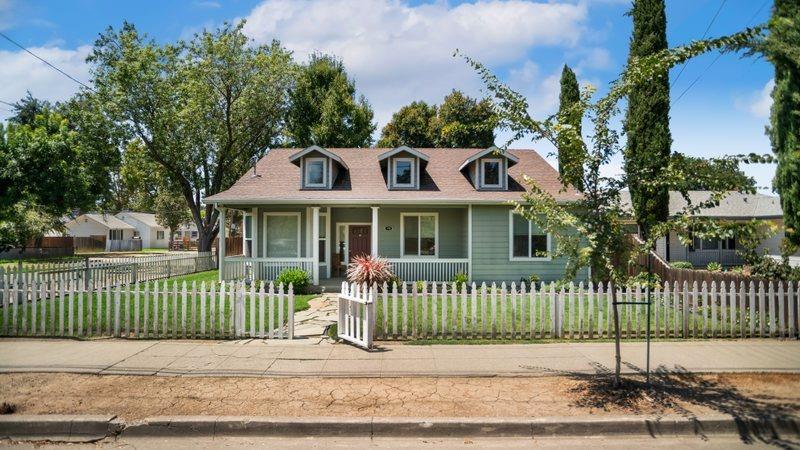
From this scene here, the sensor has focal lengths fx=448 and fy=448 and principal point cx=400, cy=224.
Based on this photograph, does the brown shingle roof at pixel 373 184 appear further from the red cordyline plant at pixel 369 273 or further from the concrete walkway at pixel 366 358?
the concrete walkway at pixel 366 358

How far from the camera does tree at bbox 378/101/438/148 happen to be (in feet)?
129

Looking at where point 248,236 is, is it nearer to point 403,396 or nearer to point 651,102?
point 403,396

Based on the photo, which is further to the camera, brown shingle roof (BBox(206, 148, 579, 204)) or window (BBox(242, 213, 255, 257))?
window (BBox(242, 213, 255, 257))

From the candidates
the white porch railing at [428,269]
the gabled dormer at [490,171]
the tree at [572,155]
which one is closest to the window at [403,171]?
the gabled dormer at [490,171]

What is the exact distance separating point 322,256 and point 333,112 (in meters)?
18.7

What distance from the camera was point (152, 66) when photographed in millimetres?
29016

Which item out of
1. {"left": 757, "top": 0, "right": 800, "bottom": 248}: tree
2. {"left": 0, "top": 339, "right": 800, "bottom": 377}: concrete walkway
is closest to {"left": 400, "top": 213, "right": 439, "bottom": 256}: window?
{"left": 0, "top": 339, "right": 800, "bottom": 377}: concrete walkway

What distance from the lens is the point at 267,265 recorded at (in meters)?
17.0

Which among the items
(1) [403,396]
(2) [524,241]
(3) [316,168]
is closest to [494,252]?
(2) [524,241]

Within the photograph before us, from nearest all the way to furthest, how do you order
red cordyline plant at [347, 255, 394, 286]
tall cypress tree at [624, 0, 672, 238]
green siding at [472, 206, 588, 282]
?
red cordyline plant at [347, 255, 394, 286] → green siding at [472, 206, 588, 282] → tall cypress tree at [624, 0, 672, 238]

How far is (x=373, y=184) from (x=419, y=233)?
2.82 m

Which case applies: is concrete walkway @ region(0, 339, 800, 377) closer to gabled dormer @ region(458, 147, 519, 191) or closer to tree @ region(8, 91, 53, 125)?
gabled dormer @ region(458, 147, 519, 191)

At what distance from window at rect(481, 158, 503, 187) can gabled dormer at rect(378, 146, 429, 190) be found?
248cm

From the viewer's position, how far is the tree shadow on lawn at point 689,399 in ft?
16.9
